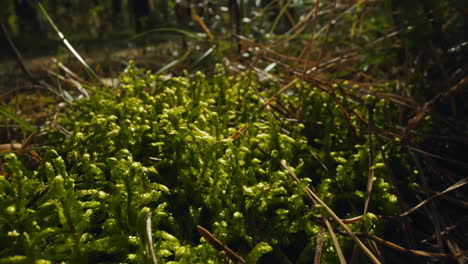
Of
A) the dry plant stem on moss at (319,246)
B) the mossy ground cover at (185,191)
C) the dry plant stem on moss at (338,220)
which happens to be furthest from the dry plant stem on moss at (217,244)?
the dry plant stem on moss at (338,220)

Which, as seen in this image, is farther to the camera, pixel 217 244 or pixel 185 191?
pixel 185 191

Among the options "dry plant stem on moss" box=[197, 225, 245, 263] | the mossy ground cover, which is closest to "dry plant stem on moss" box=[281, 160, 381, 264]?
the mossy ground cover

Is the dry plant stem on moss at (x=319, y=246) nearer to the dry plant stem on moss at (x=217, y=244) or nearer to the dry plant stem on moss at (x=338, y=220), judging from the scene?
the dry plant stem on moss at (x=338, y=220)

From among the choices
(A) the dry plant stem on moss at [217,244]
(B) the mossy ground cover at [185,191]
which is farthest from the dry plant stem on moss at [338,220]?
(A) the dry plant stem on moss at [217,244]

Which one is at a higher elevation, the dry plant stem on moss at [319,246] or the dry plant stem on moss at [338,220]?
the dry plant stem on moss at [338,220]

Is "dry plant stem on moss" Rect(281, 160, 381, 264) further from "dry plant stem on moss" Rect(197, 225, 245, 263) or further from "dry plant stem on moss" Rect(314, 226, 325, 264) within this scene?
"dry plant stem on moss" Rect(197, 225, 245, 263)

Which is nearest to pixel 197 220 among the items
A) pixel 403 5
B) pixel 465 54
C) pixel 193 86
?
pixel 193 86

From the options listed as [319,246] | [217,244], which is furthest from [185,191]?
[319,246]

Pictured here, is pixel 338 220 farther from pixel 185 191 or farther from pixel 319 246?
pixel 185 191

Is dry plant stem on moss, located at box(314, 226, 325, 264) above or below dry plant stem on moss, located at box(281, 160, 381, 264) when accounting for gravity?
below
